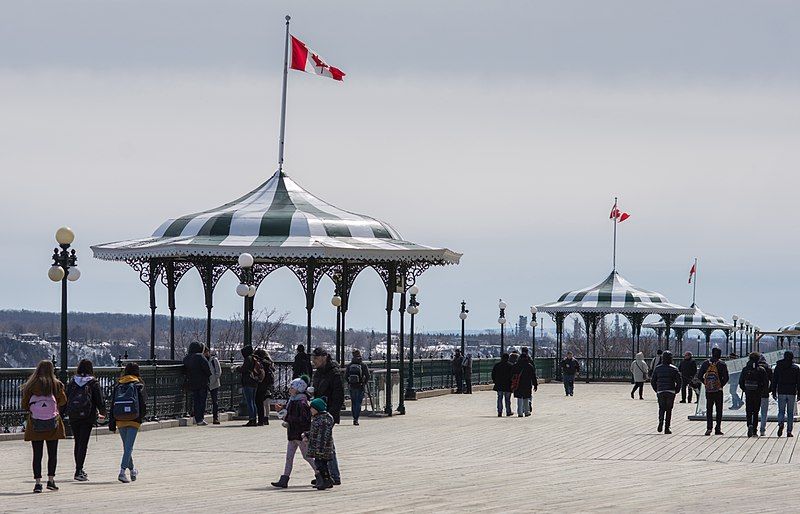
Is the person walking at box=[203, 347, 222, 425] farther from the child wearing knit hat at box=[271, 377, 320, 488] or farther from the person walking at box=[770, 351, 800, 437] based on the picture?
the child wearing knit hat at box=[271, 377, 320, 488]

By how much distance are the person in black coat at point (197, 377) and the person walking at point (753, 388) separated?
9.67 meters

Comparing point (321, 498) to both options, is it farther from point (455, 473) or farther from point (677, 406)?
point (677, 406)

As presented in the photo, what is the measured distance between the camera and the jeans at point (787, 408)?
25.7 meters

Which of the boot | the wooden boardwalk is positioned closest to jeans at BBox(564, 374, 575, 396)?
the wooden boardwalk

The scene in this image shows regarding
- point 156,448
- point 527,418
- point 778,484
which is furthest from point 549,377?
point 778,484

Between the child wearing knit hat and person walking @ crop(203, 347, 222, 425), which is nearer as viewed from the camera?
the child wearing knit hat

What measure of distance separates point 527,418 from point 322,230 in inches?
240

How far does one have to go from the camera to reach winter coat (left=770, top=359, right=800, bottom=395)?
2544cm

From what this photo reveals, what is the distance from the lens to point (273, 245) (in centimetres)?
3170

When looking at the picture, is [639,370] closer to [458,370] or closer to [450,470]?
[458,370]

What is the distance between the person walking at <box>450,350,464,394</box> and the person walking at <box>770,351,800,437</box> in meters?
19.2

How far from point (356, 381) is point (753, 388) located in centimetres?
760

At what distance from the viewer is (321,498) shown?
1548 centimetres

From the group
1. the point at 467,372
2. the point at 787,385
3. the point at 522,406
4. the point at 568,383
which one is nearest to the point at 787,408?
the point at 787,385
